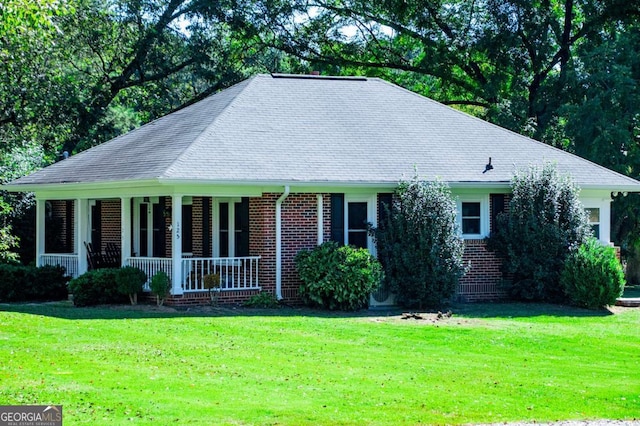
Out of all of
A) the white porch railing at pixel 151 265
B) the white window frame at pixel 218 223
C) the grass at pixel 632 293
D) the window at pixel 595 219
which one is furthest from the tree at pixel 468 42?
the white porch railing at pixel 151 265

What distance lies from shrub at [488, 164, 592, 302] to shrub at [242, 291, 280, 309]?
6.12 metres

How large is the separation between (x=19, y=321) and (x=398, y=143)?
11275 millimetres

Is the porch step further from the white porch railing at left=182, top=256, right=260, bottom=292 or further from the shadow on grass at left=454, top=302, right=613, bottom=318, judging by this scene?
the white porch railing at left=182, top=256, right=260, bottom=292

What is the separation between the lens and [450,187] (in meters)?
24.9

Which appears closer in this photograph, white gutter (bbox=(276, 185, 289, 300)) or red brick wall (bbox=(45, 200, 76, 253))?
white gutter (bbox=(276, 185, 289, 300))

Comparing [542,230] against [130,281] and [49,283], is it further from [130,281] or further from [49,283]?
[49,283]

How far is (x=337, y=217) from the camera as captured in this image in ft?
79.9

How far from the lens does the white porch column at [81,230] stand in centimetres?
2645

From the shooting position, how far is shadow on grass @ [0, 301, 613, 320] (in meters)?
21.0

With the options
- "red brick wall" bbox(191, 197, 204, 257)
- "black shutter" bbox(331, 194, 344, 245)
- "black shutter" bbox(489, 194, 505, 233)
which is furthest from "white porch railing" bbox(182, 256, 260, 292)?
"black shutter" bbox(489, 194, 505, 233)

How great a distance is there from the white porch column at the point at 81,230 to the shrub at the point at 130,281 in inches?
153

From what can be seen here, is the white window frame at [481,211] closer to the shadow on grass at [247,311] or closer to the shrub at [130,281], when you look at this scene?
the shadow on grass at [247,311]

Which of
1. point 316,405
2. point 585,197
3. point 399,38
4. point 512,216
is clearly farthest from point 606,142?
point 316,405

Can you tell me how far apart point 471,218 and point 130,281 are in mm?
8820
